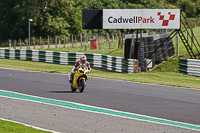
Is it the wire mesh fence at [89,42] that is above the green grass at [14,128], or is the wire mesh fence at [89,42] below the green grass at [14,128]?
above

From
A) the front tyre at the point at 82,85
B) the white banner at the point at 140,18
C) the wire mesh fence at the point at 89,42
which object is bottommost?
the front tyre at the point at 82,85

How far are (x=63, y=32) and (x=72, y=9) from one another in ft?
25.0

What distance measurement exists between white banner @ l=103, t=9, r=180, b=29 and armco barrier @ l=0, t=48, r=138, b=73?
2.43 meters

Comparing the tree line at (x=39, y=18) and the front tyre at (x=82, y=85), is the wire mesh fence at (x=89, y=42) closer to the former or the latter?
the tree line at (x=39, y=18)

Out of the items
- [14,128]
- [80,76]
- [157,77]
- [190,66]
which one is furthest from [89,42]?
[14,128]

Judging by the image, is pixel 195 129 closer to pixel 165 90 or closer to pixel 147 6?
pixel 165 90

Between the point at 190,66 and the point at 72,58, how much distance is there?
10586mm

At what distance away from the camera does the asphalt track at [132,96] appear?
12.8m

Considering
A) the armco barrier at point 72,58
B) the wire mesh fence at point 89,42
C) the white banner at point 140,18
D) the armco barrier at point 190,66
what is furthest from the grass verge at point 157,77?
the wire mesh fence at point 89,42

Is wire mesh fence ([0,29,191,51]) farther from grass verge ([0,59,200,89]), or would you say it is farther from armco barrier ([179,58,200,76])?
grass verge ([0,59,200,89])

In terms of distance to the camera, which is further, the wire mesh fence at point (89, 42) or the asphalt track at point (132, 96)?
the wire mesh fence at point (89, 42)

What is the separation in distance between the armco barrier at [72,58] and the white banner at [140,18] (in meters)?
2.43

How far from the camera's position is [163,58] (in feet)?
107

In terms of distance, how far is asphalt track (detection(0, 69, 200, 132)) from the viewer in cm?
1277
